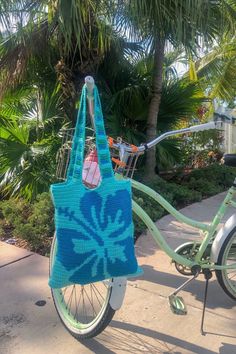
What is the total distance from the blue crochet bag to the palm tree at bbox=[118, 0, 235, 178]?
3.36 m

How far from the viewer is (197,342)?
263 centimetres

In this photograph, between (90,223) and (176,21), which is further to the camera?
(176,21)

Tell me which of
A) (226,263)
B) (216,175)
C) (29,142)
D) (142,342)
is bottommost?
(142,342)

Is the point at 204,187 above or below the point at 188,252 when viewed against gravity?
above

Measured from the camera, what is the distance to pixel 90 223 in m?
2.05

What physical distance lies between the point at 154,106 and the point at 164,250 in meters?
3.91

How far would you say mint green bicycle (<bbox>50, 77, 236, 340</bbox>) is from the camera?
8.77ft

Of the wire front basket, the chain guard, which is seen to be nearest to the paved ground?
the chain guard

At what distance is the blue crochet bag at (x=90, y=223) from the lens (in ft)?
6.70

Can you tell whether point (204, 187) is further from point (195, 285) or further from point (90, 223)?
point (90, 223)

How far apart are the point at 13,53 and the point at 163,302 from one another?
4.41 metres

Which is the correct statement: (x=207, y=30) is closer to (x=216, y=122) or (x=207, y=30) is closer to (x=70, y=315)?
(x=216, y=122)

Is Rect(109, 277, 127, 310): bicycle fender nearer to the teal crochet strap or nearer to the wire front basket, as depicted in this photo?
the wire front basket

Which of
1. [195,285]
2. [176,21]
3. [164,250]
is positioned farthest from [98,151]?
[176,21]
